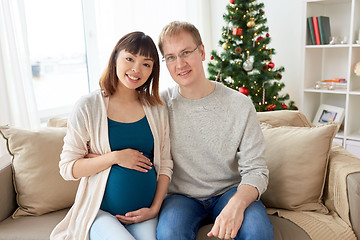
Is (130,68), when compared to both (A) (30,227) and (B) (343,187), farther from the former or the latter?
(B) (343,187)

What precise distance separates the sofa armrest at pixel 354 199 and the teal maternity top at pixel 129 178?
80 centimetres

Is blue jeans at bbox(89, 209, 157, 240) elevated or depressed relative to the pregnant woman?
depressed

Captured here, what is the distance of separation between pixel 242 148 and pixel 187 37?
20.4 inches

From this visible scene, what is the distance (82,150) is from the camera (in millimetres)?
1436

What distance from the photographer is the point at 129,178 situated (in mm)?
1420

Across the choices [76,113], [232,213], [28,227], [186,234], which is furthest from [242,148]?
[28,227]

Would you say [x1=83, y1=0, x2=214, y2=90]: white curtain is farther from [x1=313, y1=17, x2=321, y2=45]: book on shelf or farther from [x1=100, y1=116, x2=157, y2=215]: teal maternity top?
[x1=100, y1=116, x2=157, y2=215]: teal maternity top

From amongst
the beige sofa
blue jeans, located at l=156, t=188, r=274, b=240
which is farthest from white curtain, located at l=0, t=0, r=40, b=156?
blue jeans, located at l=156, t=188, r=274, b=240

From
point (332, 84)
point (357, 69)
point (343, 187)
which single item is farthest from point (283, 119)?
point (332, 84)

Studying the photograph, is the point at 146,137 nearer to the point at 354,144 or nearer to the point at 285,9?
the point at 354,144

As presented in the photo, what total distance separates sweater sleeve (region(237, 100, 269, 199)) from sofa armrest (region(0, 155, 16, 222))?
1.07 m

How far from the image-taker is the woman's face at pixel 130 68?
146 centimetres

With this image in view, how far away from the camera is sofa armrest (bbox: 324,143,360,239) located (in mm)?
1480

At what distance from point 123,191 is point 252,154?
541 millimetres
